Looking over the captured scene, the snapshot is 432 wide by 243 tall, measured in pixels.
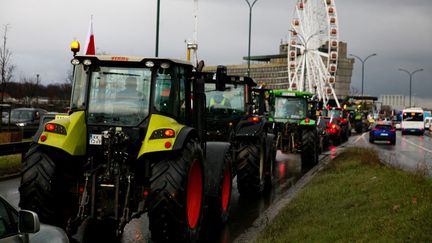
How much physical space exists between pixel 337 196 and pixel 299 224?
247 cm

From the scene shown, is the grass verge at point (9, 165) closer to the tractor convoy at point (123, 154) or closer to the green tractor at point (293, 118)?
the tractor convoy at point (123, 154)

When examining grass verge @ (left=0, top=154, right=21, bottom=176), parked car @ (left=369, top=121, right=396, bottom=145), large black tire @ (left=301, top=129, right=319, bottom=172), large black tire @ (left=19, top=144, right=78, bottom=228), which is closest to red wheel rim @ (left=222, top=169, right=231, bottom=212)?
large black tire @ (left=19, top=144, right=78, bottom=228)

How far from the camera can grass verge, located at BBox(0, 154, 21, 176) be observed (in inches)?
606

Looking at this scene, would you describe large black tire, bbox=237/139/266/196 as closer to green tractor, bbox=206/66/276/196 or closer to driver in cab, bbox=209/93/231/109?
green tractor, bbox=206/66/276/196

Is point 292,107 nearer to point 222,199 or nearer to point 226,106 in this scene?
point 226,106

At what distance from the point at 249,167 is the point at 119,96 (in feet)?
17.6

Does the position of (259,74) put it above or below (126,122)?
above

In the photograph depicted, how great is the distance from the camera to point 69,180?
7.17 metres

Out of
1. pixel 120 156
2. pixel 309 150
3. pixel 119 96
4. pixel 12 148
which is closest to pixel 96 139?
pixel 120 156

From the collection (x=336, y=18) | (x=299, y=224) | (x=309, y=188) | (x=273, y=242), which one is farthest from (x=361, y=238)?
(x=336, y=18)

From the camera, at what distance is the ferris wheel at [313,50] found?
55125 millimetres

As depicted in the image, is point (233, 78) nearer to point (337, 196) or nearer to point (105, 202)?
point (337, 196)

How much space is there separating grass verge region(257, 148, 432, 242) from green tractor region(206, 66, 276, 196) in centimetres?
114

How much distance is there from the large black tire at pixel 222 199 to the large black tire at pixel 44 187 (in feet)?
8.33
